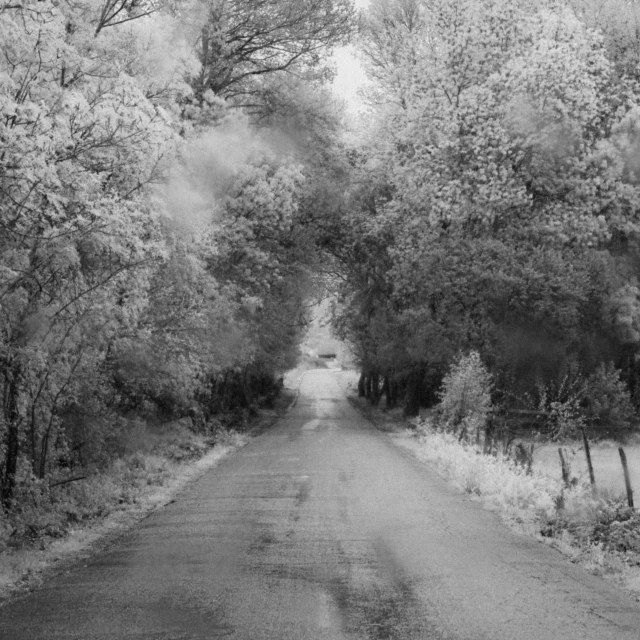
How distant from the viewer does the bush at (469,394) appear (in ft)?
81.4

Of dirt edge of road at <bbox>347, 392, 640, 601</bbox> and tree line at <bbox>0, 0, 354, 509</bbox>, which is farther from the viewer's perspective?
Result: tree line at <bbox>0, 0, 354, 509</bbox>

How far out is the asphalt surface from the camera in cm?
745

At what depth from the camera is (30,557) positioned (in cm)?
1098

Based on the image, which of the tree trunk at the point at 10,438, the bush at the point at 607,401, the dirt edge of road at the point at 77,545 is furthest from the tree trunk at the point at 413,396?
the tree trunk at the point at 10,438

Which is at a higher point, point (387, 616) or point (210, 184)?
point (210, 184)

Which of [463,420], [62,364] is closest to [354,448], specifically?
[463,420]

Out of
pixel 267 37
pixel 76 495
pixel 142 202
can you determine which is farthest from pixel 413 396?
pixel 142 202

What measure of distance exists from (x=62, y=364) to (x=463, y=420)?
14246 mm

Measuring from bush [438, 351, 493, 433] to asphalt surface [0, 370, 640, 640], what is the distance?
8.25m

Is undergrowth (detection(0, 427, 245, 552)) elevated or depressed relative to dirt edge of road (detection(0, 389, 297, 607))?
elevated

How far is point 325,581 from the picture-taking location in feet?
30.5

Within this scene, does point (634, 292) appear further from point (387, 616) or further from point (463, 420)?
point (387, 616)

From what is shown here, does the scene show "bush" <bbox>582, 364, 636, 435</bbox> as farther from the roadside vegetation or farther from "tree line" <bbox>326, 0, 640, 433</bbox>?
the roadside vegetation

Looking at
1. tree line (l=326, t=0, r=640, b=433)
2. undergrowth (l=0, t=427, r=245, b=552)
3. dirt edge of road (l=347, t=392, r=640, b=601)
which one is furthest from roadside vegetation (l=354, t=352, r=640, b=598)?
undergrowth (l=0, t=427, r=245, b=552)
